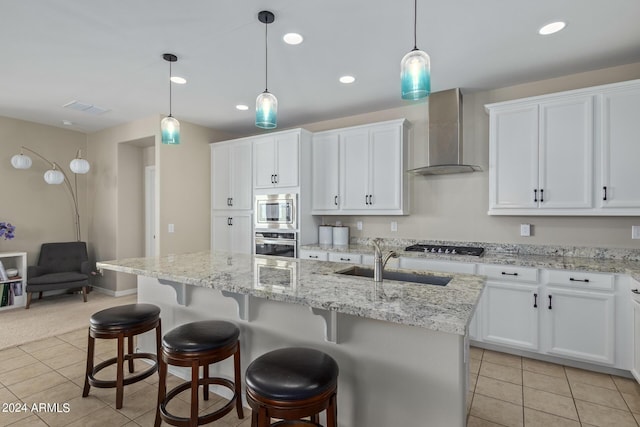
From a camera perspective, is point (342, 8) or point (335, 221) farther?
point (335, 221)

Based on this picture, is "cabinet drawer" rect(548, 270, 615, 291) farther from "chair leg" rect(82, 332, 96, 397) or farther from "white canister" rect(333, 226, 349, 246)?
"chair leg" rect(82, 332, 96, 397)

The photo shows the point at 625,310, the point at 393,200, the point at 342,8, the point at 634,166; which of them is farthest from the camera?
the point at 393,200

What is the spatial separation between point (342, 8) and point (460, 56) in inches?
49.5

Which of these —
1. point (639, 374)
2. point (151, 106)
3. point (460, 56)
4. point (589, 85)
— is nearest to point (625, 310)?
point (639, 374)

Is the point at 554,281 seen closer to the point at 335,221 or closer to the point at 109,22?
the point at 335,221

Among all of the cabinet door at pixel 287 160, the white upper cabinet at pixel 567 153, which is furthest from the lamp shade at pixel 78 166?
the white upper cabinet at pixel 567 153

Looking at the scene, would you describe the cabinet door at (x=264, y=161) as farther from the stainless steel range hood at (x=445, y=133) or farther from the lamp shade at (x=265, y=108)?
the lamp shade at (x=265, y=108)

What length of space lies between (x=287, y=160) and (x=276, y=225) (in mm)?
896

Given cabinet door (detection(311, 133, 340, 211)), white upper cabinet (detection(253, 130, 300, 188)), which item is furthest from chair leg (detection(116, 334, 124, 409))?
cabinet door (detection(311, 133, 340, 211))

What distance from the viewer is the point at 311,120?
477 centimetres

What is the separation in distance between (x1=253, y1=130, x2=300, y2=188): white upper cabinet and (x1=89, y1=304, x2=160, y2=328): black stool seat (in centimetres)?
241

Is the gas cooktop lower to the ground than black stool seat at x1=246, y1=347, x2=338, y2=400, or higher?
higher

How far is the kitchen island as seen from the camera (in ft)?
4.63

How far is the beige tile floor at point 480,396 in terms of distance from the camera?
210 cm
